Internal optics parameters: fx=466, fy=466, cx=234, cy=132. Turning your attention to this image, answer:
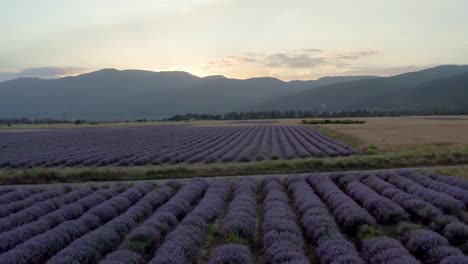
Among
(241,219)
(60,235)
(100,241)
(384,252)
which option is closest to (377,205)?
(241,219)

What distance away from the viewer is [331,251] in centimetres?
901

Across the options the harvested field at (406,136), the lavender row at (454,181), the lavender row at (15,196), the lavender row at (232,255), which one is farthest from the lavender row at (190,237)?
the harvested field at (406,136)

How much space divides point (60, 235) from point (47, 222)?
183 cm

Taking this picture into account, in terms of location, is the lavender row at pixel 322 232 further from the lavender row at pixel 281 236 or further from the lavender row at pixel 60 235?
the lavender row at pixel 60 235

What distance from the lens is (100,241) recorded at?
10.5m

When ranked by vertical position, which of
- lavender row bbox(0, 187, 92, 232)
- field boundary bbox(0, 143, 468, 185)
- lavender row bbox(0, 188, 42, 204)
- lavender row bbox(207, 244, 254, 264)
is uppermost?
lavender row bbox(207, 244, 254, 264)

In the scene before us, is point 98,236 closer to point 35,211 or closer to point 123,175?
point 35,211

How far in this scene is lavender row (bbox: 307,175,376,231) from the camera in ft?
38.1

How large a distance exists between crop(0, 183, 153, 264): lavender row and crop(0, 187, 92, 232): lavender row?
5.89 feet

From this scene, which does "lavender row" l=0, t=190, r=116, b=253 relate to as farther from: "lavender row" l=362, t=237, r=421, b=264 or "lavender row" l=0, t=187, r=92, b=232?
"lavender row" l=362, t=237, r=421, b=264

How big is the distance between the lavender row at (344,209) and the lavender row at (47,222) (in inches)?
302

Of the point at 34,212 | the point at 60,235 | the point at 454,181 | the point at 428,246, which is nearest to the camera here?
the point at 428,246

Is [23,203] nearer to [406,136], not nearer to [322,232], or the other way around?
[322,232]

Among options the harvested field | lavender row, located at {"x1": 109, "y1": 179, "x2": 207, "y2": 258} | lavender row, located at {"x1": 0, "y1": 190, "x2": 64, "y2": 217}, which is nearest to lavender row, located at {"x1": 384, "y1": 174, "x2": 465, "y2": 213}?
lavender row, located at {"x1": 109, "y1": 179, "x2": 207, "y2": 258}
